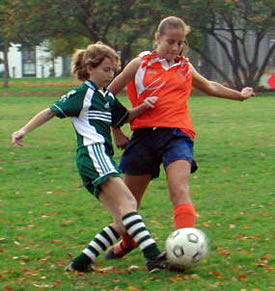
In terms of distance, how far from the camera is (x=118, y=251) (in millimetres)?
6738

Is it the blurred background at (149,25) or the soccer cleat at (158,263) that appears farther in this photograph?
the blurred background at (149,25)

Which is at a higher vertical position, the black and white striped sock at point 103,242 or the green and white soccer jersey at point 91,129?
Result: the green and white soccer jersey at point 91,129

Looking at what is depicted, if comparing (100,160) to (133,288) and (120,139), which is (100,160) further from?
(133,288)

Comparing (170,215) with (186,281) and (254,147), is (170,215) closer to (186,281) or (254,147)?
(186,281)

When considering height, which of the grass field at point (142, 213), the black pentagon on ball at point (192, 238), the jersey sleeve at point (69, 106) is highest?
the jersey sleeve at point (69, 106)

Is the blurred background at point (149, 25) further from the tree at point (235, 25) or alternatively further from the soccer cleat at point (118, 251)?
the soccer cleat at point (118, 251)

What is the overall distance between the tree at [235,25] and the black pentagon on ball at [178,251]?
107ft

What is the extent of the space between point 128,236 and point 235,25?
34.1 m

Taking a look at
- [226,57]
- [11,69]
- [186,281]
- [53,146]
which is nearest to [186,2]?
[226,57]

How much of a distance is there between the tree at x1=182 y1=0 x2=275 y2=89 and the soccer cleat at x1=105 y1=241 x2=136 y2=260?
31.8 metres

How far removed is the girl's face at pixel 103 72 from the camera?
20.4 ft

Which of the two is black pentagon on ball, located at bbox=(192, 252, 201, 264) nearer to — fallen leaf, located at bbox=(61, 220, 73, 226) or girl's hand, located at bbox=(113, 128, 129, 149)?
girl's hand, located at bbox=(113, 128, 129, 149)

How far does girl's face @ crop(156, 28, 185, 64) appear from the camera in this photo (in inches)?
251

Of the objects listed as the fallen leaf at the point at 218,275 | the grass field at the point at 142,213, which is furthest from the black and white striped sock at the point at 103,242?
the fallen leaf at the point at 218,275
